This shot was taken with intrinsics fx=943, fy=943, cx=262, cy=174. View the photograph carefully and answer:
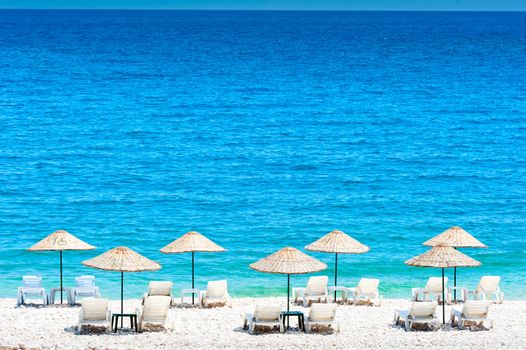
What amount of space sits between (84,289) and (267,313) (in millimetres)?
4916

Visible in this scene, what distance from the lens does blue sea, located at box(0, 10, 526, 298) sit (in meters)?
28.6

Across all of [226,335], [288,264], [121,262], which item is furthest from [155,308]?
[288,264]

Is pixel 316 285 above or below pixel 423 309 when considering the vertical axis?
above

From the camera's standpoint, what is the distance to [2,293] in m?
24.4

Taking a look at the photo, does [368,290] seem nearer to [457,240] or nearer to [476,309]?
[457,240]

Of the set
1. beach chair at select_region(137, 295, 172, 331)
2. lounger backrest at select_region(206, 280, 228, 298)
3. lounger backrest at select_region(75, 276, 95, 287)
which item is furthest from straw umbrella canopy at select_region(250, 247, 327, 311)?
lounger backrest at select_region(75, 276, 95, 287)

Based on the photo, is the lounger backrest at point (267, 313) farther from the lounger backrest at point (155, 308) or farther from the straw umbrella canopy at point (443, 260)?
the straw umbrella canopy at point (443, 260)

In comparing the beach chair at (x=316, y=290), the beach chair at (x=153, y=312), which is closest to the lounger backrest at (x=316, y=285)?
the beach chair at (x=316, y=290)

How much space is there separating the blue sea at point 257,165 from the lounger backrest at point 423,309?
6031 mm

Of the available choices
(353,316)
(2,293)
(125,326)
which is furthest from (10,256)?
(353,316)

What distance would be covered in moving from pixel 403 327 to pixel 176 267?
9.47 m

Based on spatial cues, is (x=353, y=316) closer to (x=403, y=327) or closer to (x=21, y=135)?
(x=403, y=327)

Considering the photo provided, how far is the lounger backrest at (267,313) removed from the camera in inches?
711

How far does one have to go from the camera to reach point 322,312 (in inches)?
720
